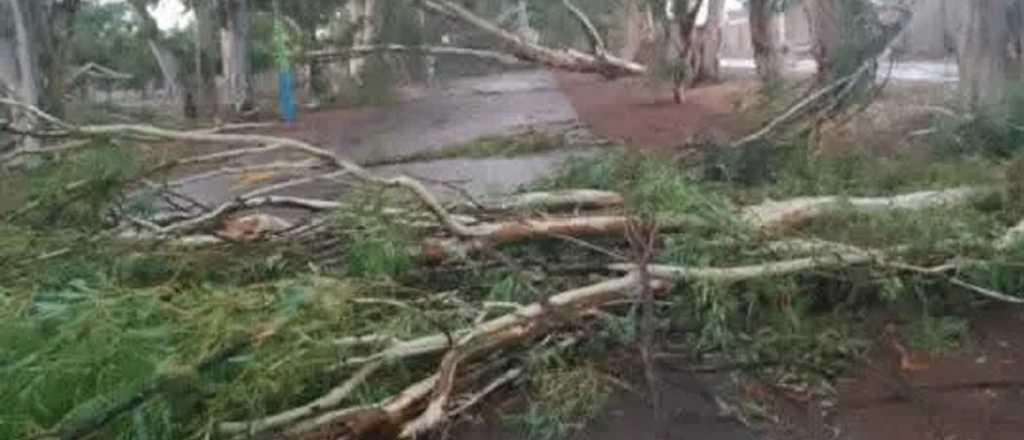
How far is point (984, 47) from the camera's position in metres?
8.41

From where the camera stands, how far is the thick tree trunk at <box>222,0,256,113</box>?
805 inches

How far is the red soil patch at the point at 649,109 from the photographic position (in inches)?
410

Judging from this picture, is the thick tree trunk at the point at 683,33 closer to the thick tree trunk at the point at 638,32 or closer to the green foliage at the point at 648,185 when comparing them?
the thick tree trunk at the point at 638,32

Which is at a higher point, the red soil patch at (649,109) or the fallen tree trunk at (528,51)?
the fallen tree trunk at (528,51)

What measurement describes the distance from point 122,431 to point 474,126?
12204 millimetres

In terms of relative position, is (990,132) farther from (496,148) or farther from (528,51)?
(528,51)

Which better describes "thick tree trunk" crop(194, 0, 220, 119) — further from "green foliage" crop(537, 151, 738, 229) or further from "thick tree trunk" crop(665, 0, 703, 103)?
A: "green foliage" crop(537, 151, 738, 229)

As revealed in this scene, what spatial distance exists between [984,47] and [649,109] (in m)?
6.03

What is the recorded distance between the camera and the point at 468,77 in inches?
1125

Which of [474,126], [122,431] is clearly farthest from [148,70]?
[122,431]

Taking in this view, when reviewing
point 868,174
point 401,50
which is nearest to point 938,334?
point 868,174

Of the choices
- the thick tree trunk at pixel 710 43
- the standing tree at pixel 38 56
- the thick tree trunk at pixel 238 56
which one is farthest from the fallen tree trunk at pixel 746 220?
the thick tree trunk at pixel 238 56

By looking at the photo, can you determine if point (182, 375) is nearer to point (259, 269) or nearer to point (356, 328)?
point (356, 328)

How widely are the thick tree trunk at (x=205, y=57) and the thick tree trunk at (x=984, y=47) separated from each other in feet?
54.6
